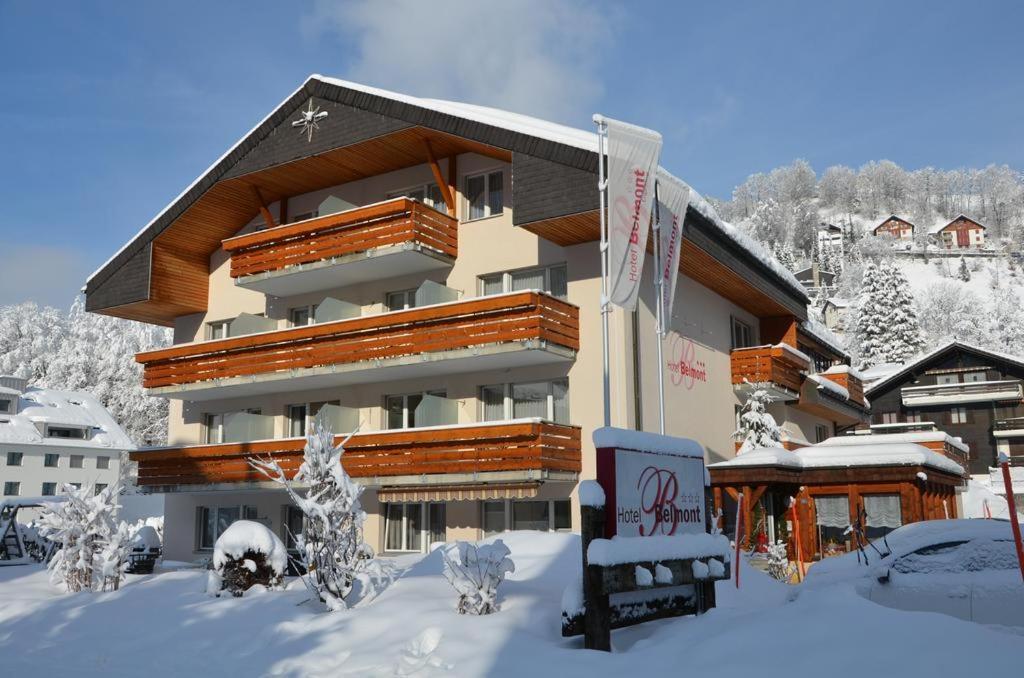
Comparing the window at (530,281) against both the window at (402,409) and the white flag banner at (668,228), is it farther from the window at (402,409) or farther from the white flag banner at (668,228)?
the white flag banner at (668,228)

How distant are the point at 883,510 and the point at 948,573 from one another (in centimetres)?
1221

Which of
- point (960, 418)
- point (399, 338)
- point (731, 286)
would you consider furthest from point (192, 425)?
point (960, 418)

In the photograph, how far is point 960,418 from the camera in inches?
2304

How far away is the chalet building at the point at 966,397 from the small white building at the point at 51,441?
51.1 meters

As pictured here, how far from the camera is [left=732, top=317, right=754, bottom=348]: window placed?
29153 millimetres

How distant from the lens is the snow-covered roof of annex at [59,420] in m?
62.9

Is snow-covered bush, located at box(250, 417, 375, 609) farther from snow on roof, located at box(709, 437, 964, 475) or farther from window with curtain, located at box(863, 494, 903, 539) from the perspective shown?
window with curtain, located at box(863, 494, 903, 539)

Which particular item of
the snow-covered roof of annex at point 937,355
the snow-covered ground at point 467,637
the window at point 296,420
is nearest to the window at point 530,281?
the window at point 296,420

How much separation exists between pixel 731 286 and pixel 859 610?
727 inches

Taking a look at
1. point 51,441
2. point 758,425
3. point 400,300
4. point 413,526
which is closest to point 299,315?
point 400,300

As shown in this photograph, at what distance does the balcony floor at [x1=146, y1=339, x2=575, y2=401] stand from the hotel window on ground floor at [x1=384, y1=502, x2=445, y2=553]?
342 centimetres

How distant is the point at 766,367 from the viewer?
27.3 metres

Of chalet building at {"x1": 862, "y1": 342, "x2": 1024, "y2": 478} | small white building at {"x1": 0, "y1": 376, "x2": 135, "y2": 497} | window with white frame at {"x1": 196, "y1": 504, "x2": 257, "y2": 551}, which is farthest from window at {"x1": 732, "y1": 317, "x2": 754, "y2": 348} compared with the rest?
small white building at {"x1": 0, "y1": 376, "x2": 135, "y2": 497}

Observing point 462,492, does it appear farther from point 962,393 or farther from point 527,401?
point 962,393
